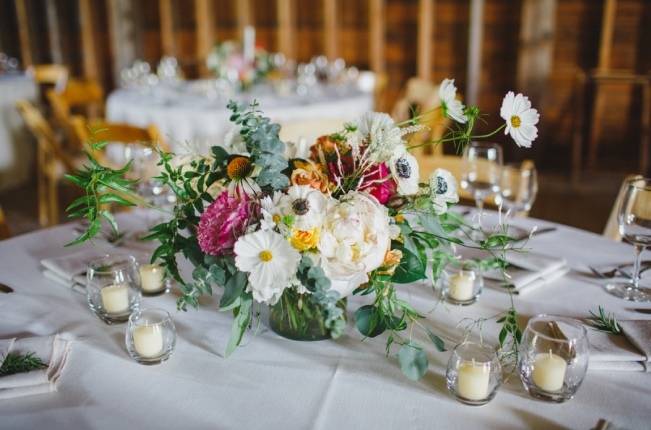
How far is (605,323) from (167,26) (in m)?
5.67

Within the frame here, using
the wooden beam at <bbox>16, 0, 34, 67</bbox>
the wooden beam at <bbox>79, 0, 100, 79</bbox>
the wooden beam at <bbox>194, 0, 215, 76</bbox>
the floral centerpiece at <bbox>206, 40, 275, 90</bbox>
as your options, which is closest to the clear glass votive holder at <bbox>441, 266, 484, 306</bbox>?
the floral centerpiece at <bbox>206, 40, 275, 90</bbox>

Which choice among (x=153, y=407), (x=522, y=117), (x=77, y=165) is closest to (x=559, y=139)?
(x=77, y=165)

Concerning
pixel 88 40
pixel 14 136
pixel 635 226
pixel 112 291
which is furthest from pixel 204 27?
pixel 635 226

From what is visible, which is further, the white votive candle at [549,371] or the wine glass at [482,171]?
the wine glass at [482,171]

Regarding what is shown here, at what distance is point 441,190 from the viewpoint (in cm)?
96

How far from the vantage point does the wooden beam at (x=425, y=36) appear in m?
5.14

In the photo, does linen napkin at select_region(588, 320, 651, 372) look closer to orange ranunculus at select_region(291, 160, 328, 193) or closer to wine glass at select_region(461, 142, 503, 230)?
orange ranunculus at select_region(291, 160, 328, 193)

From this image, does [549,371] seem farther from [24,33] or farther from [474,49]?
[24,33]

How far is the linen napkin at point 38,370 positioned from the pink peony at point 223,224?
31 centimetres

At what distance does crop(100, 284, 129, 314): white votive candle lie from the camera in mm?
1138

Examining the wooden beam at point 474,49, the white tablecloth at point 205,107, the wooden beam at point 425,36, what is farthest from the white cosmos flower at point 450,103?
the wooden beam at point 425,36

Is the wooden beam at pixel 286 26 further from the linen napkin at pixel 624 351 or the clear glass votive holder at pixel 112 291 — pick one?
the linen napkin at pixel 624 351

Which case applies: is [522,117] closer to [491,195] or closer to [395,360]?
[395,360]

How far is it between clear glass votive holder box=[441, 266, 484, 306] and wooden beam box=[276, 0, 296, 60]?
4.78 m
